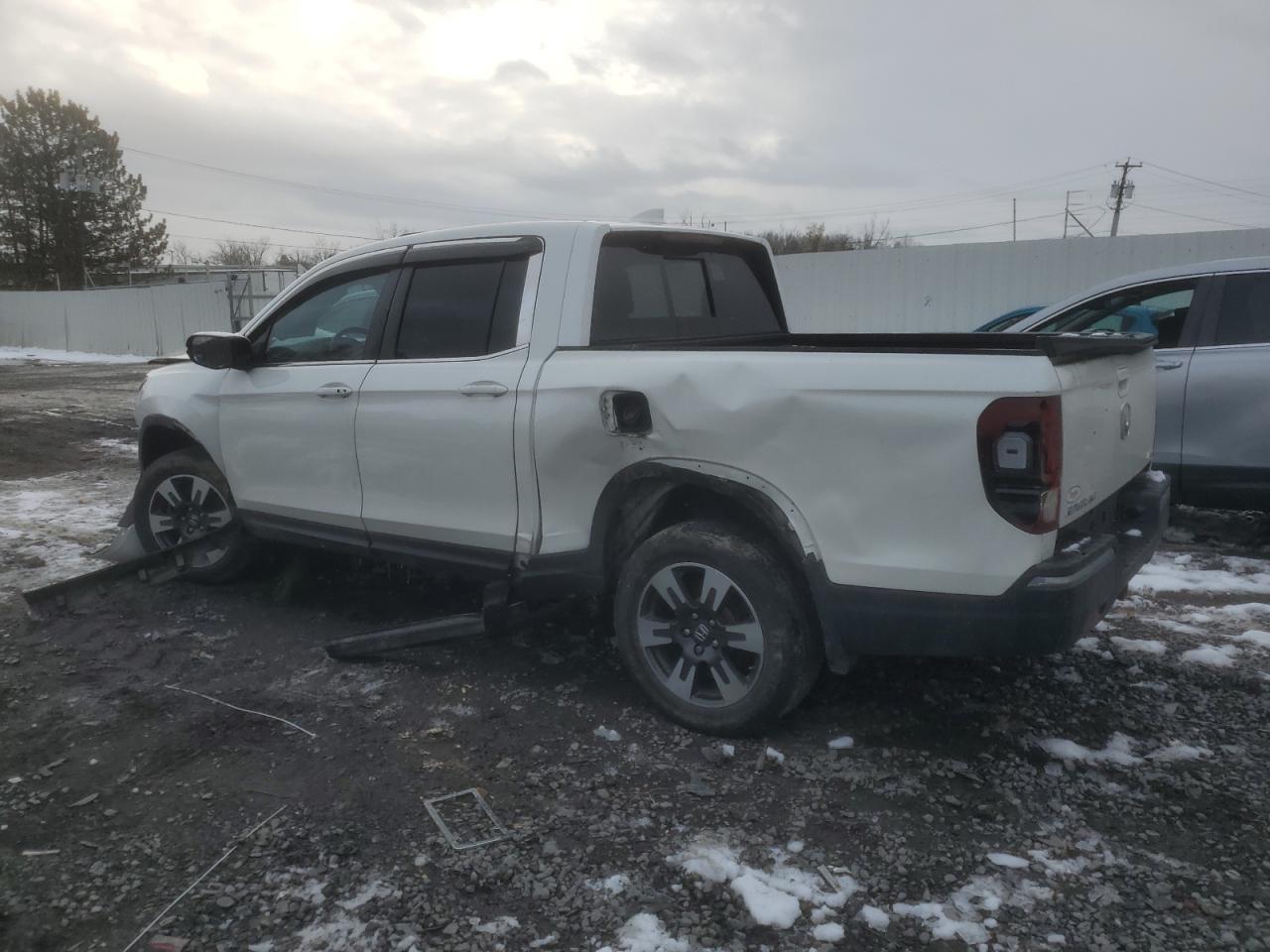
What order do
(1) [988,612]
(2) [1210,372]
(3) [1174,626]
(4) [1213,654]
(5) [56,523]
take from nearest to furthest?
(1) [988,612] → (4) [1213,654] → (3) [1174,626] → (2) [1210,372] → (5) [56,523]

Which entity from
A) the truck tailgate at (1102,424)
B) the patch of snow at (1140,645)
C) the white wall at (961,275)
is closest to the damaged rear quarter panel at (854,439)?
the truck tailgate at (1102,424)

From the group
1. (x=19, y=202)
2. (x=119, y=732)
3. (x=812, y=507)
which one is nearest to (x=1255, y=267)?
(x=812, y=507)

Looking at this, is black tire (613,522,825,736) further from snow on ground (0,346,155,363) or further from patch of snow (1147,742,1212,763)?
snow on ground (0,346,155,363)

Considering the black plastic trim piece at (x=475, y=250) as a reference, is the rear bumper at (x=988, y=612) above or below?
below

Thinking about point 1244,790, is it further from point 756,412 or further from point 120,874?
point 120,874

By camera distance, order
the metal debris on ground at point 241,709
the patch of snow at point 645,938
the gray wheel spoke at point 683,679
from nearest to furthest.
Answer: the patch of snow at point 645,938
the gray wheel spoke at point 683,679
the metal debris on ground at point 241,709

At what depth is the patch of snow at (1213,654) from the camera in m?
4.32

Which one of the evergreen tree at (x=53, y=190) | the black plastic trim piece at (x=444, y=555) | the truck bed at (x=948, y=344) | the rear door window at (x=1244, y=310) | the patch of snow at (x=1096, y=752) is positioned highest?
the evergreen tree at (x=53, y=190)

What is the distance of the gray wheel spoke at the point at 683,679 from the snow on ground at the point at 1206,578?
114 inches

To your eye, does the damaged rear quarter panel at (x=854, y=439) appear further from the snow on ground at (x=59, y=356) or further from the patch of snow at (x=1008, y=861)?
the snow on ground at (x=59, y=356)

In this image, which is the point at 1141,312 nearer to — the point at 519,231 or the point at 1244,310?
the point at 1244,310

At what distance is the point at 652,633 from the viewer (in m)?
3.71

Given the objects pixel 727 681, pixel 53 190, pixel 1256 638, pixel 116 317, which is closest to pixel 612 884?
pixel 727 681

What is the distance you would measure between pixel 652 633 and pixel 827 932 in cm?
136
